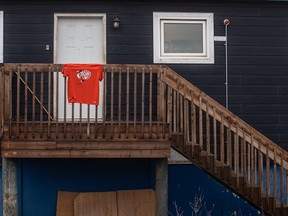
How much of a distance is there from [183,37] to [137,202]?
10.6 feet

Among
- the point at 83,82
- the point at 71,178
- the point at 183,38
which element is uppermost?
the point at 183,38

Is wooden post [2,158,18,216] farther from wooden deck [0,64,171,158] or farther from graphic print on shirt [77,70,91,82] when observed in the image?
graphic print on shirt [77,70,91,82]

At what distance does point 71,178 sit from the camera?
29.9 feet

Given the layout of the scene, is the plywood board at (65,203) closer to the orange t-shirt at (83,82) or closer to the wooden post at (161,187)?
the wooden post at (161,187)

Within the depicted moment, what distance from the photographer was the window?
30.9 ft

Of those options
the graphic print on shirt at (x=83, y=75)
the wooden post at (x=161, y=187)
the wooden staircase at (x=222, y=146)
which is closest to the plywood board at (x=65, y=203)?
the wooden post at (x=161, y=187)

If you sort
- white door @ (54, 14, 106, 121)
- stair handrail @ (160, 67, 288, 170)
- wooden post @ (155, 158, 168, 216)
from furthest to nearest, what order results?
1. white door @ (54, 14, 106, 121)
2. wooden post @ (155, 158, 168, 216)
3. stair handrail @ (160, 67, 288, 170)

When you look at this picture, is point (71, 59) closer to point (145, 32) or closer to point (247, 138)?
point (145, 32)

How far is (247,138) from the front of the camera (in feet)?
25.1

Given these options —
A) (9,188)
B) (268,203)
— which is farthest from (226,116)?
(9,188)

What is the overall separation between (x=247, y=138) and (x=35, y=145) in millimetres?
3189

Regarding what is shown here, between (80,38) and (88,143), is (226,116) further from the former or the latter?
(80,38)

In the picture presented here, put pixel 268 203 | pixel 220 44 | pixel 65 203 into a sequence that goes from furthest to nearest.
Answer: pixel 220 44
pixel 65 203
pixel 268 203

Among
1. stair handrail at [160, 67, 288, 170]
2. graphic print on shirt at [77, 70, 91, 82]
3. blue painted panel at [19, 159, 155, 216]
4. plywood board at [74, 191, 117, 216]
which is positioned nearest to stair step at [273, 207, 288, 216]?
stair handrail at [160, 67, 288, 170]
